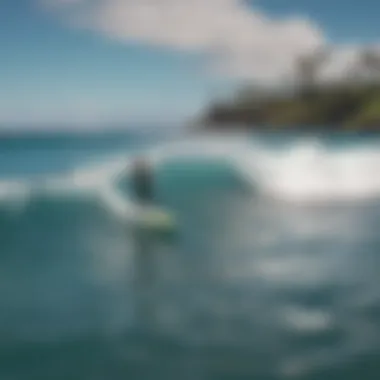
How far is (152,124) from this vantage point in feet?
8.23

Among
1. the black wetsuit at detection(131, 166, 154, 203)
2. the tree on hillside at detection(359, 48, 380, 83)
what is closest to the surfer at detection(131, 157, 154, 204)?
the black wetsuit at detection(131, 166, 154, 203)

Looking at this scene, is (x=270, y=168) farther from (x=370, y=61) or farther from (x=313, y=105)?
(x=370, y=61)

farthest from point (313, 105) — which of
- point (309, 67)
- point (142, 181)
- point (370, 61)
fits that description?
point (142, 181)

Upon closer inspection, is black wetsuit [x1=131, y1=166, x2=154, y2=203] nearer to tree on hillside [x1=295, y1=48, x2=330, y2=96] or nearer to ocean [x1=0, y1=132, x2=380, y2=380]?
ocean [x1=0, y1=132, x2=380, y2=380]

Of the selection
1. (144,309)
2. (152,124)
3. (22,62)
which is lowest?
(144,309)

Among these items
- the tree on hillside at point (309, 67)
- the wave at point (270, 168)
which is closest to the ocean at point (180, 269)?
the wave at point (270, 168)

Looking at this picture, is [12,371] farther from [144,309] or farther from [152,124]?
[152,124]

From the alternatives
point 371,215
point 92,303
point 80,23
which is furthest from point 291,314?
point 80,23

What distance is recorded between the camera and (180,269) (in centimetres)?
246

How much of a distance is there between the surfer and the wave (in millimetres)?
30

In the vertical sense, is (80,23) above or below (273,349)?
above

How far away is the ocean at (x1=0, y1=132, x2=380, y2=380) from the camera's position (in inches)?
93.0

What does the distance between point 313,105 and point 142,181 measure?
73 cm

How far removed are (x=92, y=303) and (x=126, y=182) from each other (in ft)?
1.49
